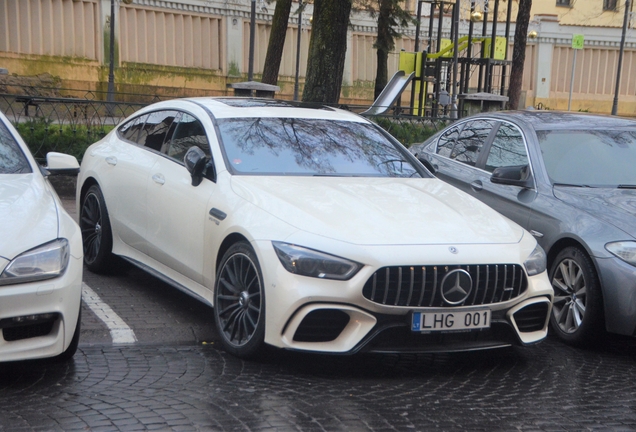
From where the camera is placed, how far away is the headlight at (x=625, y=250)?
19.7 feet

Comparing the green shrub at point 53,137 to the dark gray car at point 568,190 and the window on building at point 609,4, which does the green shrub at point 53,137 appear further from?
the window on building at point 609,4

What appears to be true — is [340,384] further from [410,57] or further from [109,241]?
[410,57]

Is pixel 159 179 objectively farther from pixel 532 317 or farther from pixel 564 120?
pixel 564 120

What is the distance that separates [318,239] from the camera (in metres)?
5.20

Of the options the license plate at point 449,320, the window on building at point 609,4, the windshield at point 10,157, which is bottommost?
the license plate at point 449,320

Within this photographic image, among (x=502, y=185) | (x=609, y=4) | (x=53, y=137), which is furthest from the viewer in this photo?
(x=609, y=4)

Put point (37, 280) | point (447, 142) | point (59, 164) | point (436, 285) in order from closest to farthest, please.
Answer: point (37, 280) → point (436, 285) → point (59, 164) → point (447, 142)

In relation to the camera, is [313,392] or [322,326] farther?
[322,326]

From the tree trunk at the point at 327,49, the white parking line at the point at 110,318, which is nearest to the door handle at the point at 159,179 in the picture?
the white parking line at the point at 110,318

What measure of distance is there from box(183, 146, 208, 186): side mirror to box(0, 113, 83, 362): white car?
1129 mm

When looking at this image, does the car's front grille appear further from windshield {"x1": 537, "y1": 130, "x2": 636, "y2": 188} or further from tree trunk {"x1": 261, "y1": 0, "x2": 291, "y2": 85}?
tree trunk {"x1": 261, "y1": 0, "x2": 291, "y2": 85}

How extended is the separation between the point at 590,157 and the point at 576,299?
4.90 ft

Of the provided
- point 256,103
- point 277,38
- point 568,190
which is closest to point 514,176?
point 568,190

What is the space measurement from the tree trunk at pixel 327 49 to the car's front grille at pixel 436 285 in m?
9.79
